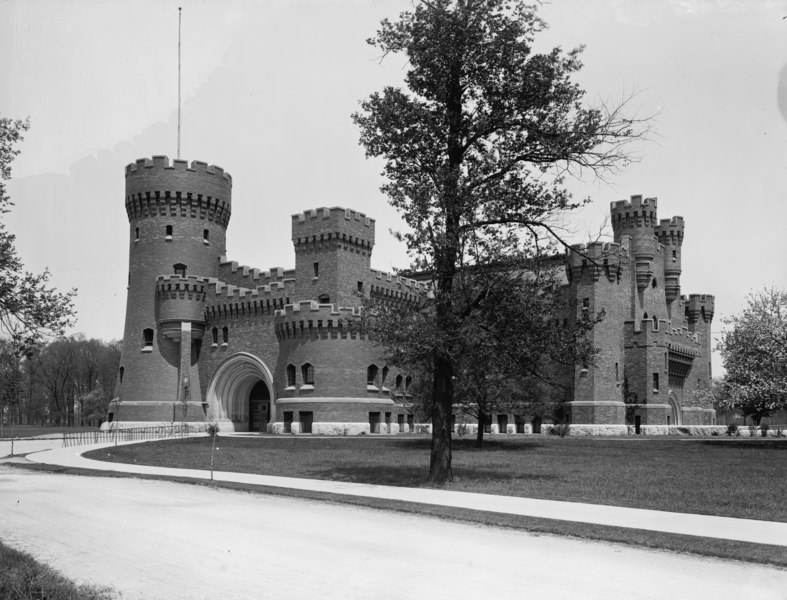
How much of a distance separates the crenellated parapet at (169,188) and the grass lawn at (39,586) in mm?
50827

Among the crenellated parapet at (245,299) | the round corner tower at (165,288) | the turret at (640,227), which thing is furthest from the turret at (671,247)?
the round corner tower at (165,288)

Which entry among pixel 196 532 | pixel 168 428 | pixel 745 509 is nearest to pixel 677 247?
pixel 168 428

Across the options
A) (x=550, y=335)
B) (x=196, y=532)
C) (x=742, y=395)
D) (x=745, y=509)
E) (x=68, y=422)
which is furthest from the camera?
(x=68, y=422)

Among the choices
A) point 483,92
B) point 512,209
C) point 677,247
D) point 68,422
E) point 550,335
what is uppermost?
point 677,247

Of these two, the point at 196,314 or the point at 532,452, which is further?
the point at 196,314

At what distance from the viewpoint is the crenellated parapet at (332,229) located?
54.1 m

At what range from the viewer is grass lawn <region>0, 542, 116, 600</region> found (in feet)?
26.1

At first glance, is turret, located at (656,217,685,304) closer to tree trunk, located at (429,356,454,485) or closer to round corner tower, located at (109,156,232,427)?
round corner tower, located at (109,156,232,427)

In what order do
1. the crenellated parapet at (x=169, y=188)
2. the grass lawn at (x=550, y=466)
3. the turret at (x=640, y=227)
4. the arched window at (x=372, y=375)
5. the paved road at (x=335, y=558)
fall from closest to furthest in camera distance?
the paved road at (x=335, y=558), the grass lawn at (x=550, y=466), the arched window at (x=372, y=375), the crenellated parapet at (x=169, y=188), the turret at (x=640, y=227)

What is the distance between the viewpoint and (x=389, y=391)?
54.5m

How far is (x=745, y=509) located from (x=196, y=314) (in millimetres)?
47900

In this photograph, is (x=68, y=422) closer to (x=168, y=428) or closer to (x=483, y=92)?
(x=168, y=428)

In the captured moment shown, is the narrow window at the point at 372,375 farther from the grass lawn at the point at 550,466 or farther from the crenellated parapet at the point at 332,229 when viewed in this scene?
the grass lawn at the point at 550,466

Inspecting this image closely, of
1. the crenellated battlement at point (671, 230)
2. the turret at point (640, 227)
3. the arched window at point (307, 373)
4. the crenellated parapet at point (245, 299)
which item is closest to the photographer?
the arched window at point (307, 373)
